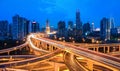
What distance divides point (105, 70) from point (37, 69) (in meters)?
7.95

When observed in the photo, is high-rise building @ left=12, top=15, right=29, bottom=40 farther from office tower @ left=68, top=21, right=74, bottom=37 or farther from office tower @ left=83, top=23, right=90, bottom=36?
office tower @ left=83, top=23, right=90, bottom=36

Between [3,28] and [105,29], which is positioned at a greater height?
[3,28]

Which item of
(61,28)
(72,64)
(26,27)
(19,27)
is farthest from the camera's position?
(61,28)

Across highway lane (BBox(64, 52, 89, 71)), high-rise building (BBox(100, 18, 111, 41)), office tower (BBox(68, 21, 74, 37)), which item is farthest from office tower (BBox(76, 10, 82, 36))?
highway lane (BBox(64, 52, 89, 71))

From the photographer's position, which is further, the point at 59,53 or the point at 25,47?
the point at 25,47

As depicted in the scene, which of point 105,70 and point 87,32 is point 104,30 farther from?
point 105,70

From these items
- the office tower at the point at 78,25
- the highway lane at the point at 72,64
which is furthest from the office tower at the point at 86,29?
the highway lane at the point at 72,64

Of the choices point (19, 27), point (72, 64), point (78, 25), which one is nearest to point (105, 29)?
point (78, 25)

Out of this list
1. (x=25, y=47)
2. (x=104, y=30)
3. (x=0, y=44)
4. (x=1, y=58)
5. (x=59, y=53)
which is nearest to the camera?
(x=59, y=53)

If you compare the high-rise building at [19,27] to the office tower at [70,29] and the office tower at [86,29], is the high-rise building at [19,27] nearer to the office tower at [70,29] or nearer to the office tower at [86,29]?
the office tower at [70,29]

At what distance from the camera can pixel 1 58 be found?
1500 inches

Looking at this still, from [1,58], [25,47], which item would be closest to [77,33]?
[25,47]

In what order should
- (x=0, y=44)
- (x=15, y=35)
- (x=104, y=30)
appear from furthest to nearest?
1. (x=104, y=30)
2. (x=15, y=35)
3. (x=0, y=44)

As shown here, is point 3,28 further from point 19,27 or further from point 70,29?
point 70,29
